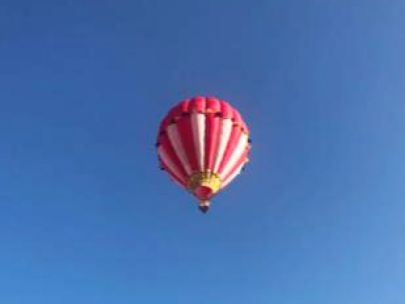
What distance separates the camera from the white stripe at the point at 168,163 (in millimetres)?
37438

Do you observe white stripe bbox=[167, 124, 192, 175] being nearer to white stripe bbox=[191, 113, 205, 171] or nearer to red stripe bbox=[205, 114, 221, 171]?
white stripe bbox=[191, 113, 205, 171]

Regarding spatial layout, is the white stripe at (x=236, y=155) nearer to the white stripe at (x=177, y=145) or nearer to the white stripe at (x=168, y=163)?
the white stripe at (x=177, y=145)

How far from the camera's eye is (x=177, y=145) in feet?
121

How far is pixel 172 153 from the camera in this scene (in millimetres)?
37188

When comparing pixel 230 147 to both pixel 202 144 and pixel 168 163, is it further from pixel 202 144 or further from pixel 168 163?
pixel 168 163

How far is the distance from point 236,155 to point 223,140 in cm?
148

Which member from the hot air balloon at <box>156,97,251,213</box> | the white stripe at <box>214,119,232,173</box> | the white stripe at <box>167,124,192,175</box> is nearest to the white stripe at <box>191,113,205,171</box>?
the hot air balloon at <box>156,97,251,213</box>

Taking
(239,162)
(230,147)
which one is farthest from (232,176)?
(230,147)

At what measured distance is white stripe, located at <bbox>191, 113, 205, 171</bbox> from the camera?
120 ft

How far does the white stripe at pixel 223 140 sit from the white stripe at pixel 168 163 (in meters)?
2.43

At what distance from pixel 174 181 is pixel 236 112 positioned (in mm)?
5840

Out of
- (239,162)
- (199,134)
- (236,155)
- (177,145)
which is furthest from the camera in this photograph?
(239,162)

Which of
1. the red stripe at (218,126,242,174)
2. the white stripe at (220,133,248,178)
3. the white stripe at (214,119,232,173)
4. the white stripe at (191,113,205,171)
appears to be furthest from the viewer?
the white stripe at (220,133,248,178)

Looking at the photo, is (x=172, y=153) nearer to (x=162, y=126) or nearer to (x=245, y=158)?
(x=162, y=126)
